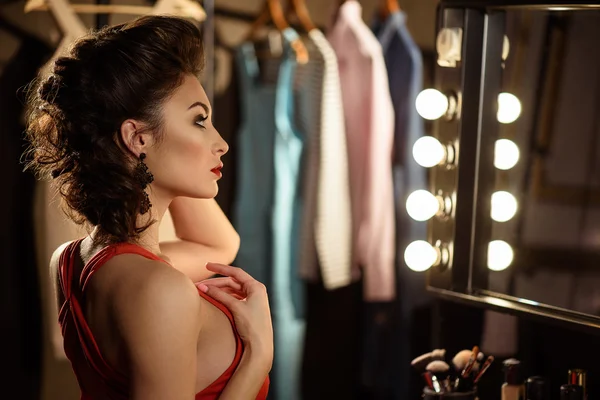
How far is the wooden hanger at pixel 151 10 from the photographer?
2146 mm

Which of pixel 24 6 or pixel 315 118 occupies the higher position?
pixel 24 6

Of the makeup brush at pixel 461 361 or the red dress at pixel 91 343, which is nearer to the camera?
the red dress at pixel 91 343

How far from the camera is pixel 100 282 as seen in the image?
3.55 feet

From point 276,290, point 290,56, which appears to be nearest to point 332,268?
point 276,290

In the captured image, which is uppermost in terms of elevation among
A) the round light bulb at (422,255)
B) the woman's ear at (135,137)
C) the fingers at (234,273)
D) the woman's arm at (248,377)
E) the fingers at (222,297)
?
the woman's ear at (135,137)

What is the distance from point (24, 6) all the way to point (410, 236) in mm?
1199

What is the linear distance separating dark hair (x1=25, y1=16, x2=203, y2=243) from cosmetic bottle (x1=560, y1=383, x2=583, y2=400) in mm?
712

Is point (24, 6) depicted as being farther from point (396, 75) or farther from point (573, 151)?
point (573, 151)

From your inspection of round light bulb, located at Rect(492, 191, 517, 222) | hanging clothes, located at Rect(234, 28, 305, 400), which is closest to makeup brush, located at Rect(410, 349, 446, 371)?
round light bulb, located at Rect(492, 191, 517, 222)

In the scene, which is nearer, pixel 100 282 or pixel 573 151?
pixel 100 282

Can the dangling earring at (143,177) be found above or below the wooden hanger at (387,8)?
below

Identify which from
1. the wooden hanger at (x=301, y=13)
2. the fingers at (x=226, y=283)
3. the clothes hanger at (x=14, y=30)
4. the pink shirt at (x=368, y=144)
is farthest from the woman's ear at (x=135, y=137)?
the clothes hanger at (x=14, y=30)

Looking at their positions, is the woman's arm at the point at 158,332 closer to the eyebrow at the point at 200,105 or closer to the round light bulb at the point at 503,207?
the eyebrow at the point at 200,105

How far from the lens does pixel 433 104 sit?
1.60 metres
